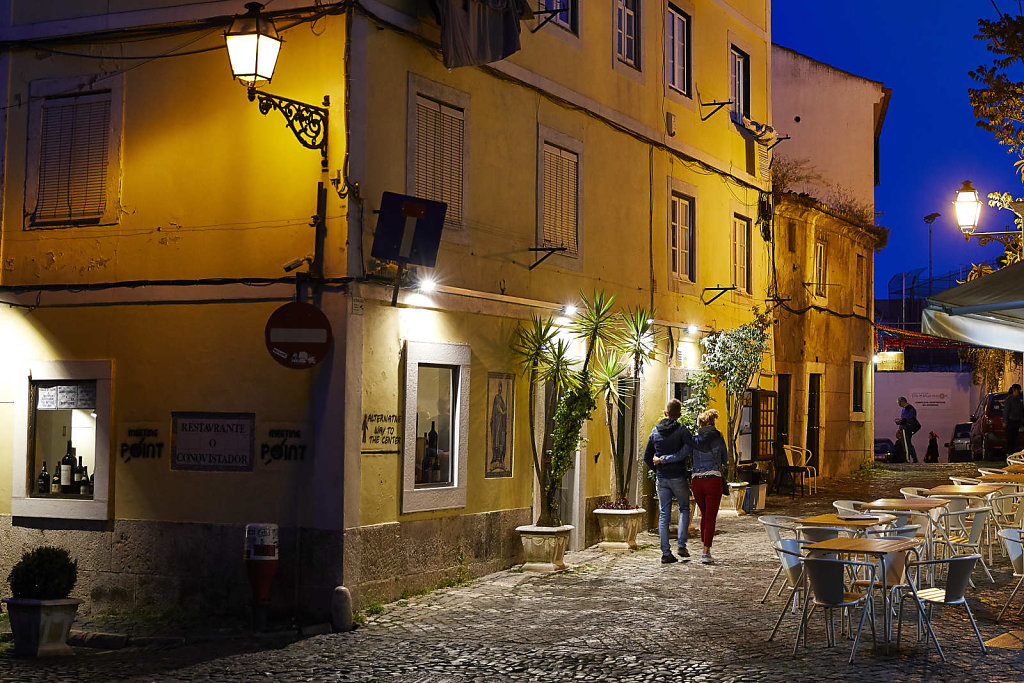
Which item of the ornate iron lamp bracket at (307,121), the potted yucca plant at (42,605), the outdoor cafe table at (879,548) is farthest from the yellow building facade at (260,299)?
the outdoor cafe table at (879,548)

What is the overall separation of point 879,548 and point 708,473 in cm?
513

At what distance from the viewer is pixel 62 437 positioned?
1283 centimetres

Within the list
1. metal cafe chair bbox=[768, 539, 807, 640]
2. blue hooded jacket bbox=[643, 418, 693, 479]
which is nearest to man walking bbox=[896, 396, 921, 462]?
blue hooded jacket bbox=[643, 418, 693, 479]

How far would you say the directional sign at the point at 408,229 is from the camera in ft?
38.4

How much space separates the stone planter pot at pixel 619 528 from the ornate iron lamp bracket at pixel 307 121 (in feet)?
19.7

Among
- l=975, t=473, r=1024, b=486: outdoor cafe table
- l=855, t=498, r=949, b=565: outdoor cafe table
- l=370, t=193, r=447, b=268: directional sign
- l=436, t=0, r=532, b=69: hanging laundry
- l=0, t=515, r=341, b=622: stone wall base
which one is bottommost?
l=0, t=515, r=341, b=622: stone wall base

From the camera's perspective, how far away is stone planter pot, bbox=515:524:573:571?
13.6 metres

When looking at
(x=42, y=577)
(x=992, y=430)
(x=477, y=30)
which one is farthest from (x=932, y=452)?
(x=42, y=577)

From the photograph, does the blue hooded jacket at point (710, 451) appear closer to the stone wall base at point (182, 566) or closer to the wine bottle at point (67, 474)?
the stone wall base at point (182, 566)

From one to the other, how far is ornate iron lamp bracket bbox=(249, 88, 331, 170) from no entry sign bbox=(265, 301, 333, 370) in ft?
4.62

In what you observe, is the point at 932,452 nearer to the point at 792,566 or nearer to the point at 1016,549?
the point at 1016,549

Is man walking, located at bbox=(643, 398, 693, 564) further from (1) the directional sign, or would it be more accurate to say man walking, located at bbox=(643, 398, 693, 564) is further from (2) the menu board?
(2) the menu board

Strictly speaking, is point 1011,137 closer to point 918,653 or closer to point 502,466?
point 502,466

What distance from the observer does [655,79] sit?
17797mm
